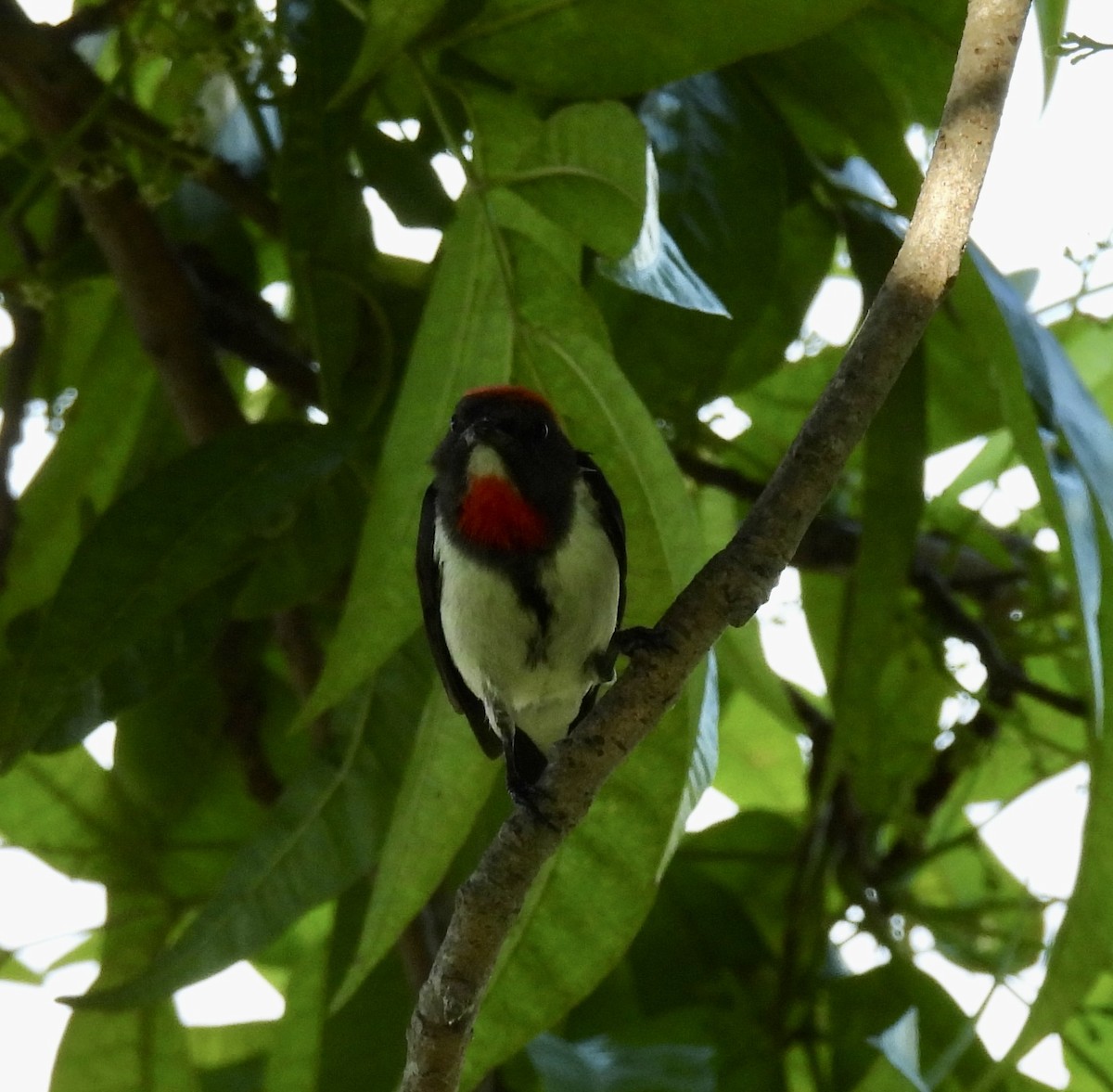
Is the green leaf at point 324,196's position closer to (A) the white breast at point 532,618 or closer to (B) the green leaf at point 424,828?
(A) the white breast at point 532,618

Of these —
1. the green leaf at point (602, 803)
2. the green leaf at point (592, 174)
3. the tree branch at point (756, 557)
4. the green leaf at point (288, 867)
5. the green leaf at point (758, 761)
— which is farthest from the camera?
the green leaf at point (758, 761)

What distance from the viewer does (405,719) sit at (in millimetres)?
1617

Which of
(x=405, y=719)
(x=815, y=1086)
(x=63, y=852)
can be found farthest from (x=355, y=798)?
(x=815, y=1086)

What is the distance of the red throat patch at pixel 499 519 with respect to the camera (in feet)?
4.94

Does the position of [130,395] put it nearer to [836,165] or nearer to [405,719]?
[405,719]

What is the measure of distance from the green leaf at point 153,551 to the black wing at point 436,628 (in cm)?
11

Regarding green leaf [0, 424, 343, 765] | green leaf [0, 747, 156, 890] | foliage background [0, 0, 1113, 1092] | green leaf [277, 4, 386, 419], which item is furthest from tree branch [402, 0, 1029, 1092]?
green leaf [0, 747, 156, 890]

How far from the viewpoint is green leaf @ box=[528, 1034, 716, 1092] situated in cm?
144

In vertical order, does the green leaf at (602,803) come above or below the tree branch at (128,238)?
below

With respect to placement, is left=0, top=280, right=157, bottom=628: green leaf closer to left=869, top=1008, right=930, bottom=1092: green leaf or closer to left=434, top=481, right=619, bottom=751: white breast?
left=434, top=481, right=619, bottom=751: white breast

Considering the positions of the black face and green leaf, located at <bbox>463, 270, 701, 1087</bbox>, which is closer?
green leaf, located at <bbox>463, 270, 701, 1087</bbox>

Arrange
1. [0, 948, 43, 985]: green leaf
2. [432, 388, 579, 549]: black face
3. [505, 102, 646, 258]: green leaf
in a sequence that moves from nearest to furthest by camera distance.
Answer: [505, 102, 646, 258]: green leaf < [432, 388, 579, 549]: black face < [0, 948, 43, 985]: green leaf

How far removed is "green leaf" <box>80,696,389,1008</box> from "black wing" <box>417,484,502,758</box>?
0.11 m

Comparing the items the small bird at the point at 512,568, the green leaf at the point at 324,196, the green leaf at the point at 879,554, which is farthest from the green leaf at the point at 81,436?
A: the green leaf at the point at 879,554
